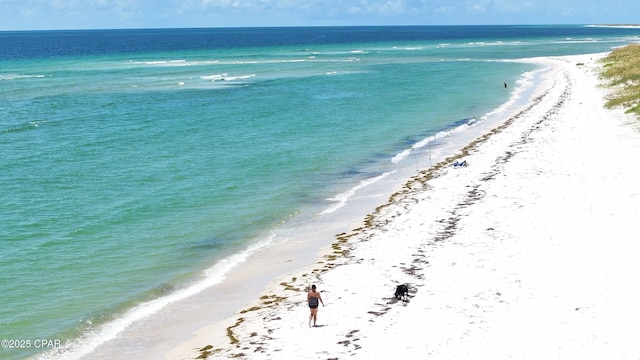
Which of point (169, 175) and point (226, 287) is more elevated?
point (169, 175)

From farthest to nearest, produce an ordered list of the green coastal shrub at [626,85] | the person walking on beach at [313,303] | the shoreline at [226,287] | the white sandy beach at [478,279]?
the green coastal shrub at [626,85]
the shoreline at [226,287]
the person walking on beach at [313,303]
the white sandy beach at [478,279]

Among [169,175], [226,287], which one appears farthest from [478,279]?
[169,175]

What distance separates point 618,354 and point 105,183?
2815 centimetres

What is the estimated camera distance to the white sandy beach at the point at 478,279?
15945mm

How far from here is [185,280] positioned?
2298 cm

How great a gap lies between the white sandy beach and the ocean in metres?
3.56

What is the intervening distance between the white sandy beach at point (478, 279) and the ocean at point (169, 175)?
356 cm

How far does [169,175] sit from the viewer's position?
3794 cm

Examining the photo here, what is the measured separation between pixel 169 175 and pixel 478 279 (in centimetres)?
2278

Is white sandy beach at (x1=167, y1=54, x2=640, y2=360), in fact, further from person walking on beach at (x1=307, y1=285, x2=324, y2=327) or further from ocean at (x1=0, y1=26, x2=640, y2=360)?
ocean at (x1=0, y1=26, x2=640, y2=360)

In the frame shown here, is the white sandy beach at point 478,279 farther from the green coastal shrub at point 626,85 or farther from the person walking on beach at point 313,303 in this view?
the green coastal shrub at point 626,85

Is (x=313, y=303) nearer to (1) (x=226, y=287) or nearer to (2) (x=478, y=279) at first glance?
(2) (x=478, y=279)

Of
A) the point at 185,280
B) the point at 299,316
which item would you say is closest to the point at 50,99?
the point at 185,280

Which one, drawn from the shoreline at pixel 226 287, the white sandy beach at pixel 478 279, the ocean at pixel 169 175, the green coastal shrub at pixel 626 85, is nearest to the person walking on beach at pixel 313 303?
the white sandy beach at pixel 478 279
